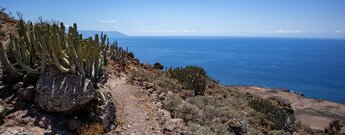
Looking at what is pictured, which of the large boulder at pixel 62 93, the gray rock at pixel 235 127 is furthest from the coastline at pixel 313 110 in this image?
the large boulder at pixel 62 93

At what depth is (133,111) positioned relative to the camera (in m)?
7.97

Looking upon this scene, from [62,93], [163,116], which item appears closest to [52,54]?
[62,93]

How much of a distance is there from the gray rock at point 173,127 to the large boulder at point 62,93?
1.98 meters

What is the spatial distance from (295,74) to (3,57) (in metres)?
94.1

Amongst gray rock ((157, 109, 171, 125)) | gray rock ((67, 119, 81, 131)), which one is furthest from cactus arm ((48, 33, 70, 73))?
gray rock ((157, 109, 171, 125))

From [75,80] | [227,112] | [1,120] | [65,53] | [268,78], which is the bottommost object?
[268,78]

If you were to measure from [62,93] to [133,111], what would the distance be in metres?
2.07

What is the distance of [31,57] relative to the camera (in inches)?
313

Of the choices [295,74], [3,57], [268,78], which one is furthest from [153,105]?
[295,74]

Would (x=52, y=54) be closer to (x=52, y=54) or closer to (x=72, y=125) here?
(x=52, y=54)

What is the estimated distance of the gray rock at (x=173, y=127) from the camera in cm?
727

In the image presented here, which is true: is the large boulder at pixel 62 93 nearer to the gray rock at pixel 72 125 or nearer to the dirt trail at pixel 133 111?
the gray rock at pixel 72 125

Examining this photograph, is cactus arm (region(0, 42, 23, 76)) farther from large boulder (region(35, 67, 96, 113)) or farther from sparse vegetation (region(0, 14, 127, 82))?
large boulder (region(35, 67, 96, 113))

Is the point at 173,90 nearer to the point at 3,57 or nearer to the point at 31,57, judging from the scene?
the point at 31,57
